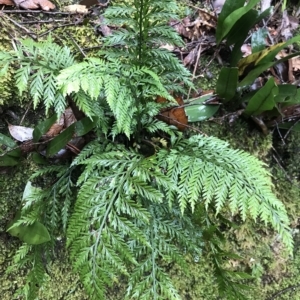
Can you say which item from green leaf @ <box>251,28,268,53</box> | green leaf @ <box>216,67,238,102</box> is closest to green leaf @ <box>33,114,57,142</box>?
green leaf @ <box>216,67,238,102</box>

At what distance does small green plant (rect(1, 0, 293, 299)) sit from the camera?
4.03 feet

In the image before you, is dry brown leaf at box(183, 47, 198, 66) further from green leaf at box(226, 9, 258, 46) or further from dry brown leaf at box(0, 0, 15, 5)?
dry brown leaf at box(0, 0, 15, 5)

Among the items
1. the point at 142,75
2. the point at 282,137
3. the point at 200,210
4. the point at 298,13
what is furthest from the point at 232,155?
the point at 298,13

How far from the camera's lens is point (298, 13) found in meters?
2.37

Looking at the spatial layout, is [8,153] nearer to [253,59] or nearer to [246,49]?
[253,59]

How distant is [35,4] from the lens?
1812 millimetres

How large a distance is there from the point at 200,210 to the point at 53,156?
0.74 m

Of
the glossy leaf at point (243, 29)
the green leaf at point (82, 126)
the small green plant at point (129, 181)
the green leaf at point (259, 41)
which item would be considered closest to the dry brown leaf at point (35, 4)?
the small green plant at point (129, 181)

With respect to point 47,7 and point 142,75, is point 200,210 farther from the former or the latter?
point 47,7

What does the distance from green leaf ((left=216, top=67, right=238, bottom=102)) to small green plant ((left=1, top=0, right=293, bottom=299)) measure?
0.94 ft

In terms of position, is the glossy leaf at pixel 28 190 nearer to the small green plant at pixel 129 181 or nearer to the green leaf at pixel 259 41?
the small green plant at pixel 129 181

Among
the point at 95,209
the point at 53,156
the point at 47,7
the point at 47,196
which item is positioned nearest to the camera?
the point at 95,209

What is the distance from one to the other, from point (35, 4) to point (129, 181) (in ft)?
3.85

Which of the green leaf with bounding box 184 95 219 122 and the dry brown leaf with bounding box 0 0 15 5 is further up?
the dry brown leaf with bounding box 0 0 15 5
